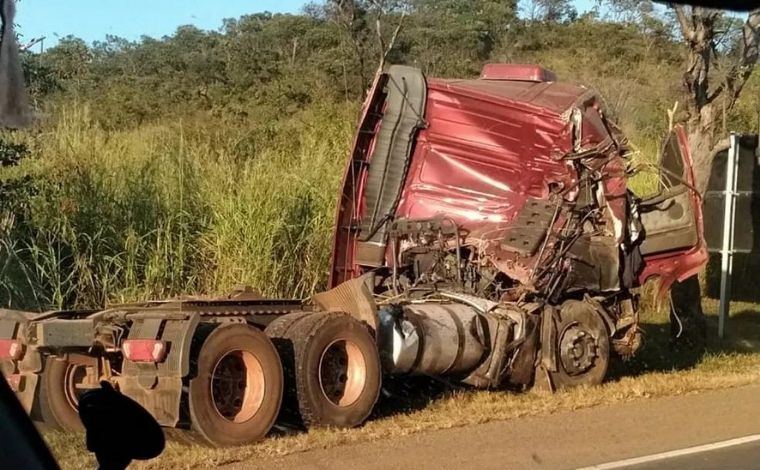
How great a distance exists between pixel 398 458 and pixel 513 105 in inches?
158

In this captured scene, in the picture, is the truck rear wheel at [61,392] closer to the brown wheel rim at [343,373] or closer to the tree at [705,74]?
the brown wheel rim at [343,373]

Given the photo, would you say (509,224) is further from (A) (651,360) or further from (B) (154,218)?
(B) (154,218)

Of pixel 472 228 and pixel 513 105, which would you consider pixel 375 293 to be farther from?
pixel 513 105

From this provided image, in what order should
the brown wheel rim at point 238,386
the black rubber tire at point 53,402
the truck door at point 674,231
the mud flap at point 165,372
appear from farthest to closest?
the truck door at point 674,231 < the black rubber tire at point 53,402 < the brown wheel rim at point 238,386 < the mud flap at point 165,372

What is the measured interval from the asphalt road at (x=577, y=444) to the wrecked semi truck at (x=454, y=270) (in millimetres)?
588

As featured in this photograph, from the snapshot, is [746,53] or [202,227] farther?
[746,53]

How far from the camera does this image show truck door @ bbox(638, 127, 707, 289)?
35.7ft

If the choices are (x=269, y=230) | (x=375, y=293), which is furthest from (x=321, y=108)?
(x=375, y=293)

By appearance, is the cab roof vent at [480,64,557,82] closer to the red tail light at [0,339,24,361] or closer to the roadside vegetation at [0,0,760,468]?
the roadside vegetation at [0,0,760,468]

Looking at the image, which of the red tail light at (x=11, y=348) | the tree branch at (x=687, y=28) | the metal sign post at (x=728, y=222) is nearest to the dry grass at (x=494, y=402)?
the metal sign post at (x=728, y=222)

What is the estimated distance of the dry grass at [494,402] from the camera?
7865mm

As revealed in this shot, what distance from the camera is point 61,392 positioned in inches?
336

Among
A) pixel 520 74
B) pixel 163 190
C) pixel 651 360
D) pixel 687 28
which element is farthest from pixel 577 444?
pixel 687 28

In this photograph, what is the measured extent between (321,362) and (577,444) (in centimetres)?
196
